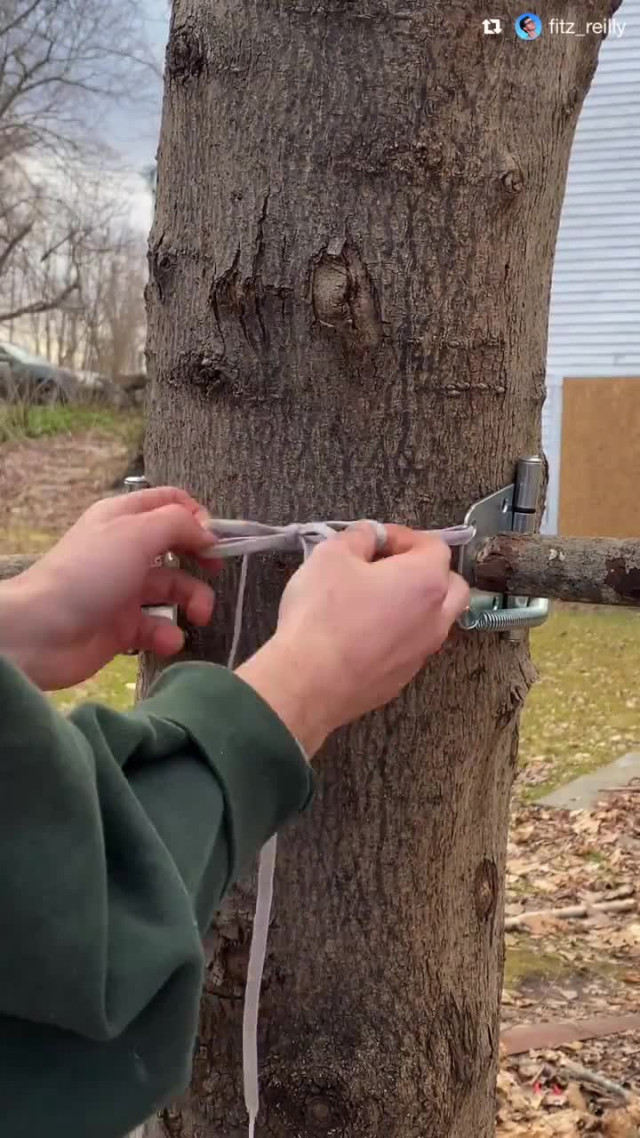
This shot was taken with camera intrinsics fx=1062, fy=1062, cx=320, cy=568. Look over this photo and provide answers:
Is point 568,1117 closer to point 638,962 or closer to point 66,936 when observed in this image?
point 638,962

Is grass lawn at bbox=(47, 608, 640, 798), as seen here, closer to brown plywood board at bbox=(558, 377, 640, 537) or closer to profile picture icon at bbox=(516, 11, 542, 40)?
brown plywood board at bbox=(558, 377, 640, 537)

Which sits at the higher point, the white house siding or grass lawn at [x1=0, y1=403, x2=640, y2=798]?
the white house siding

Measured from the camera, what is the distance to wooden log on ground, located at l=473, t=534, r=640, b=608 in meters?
0.98

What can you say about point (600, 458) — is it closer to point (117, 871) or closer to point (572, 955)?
point (572, 955)

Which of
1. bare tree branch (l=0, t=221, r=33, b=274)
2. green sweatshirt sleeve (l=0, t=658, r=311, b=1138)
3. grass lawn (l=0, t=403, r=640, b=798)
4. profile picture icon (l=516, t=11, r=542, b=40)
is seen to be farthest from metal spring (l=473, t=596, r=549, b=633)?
bare tree branch (l=0, t=221, r=33, b=274)

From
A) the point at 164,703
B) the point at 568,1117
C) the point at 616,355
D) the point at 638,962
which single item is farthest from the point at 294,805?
the point at 616,355

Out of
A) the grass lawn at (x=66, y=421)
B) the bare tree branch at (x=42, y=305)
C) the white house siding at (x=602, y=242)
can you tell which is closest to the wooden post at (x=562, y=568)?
the white house siding at (x=602, y=242)

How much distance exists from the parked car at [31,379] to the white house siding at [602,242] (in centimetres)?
413

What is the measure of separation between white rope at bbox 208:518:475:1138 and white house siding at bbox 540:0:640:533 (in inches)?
220

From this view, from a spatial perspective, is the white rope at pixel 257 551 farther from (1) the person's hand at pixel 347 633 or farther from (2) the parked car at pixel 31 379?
(2) the parked car at pixel 31 379

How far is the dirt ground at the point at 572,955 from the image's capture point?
2014 millimetres

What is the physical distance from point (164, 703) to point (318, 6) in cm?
68

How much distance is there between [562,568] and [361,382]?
10.4 inches

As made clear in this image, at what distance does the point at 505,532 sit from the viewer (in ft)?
3.60
